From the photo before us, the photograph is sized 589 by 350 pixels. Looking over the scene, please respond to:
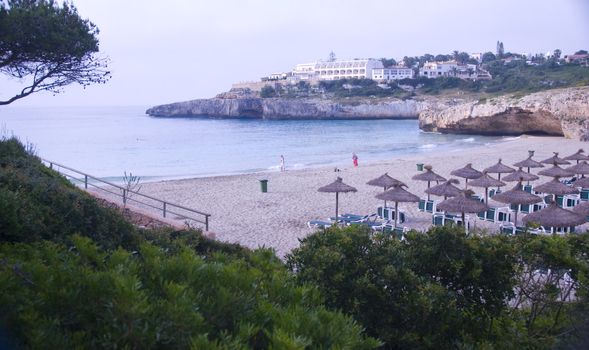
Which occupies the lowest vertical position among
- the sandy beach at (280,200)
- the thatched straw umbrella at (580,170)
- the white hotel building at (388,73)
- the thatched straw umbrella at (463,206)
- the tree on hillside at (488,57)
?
the sandy beach at (280,200)

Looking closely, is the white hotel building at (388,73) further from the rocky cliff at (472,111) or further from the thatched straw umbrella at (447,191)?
the thatched straw umbrella at (447,191)

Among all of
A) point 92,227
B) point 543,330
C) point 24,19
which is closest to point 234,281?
point 92,227

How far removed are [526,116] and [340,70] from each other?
298 ft

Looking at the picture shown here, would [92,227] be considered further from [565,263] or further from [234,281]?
[565,263]

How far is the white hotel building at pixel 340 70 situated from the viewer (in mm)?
131125

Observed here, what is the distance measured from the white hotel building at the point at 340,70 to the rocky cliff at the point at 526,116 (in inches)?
2895

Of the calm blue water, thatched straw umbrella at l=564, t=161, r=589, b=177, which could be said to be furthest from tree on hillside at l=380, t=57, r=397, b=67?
thatched straw umbrella at l=564, t=161, r=589, b=177

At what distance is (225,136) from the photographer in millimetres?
64562

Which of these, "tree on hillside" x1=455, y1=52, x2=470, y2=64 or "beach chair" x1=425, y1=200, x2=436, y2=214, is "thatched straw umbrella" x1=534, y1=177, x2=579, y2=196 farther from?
"tree on hillside" x1=455, y1=52, x2=470, y2=64

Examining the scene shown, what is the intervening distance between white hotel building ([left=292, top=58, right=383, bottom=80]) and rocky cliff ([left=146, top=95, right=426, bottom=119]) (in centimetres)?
3149

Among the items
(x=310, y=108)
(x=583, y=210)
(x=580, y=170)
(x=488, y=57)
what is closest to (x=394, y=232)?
(x=583, y=210)

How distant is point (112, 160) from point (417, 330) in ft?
133

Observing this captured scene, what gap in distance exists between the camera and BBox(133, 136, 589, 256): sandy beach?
14.3m

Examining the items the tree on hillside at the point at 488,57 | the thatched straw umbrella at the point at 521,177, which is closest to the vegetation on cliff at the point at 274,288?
the thatched straw umbrella at the point at 521,177
